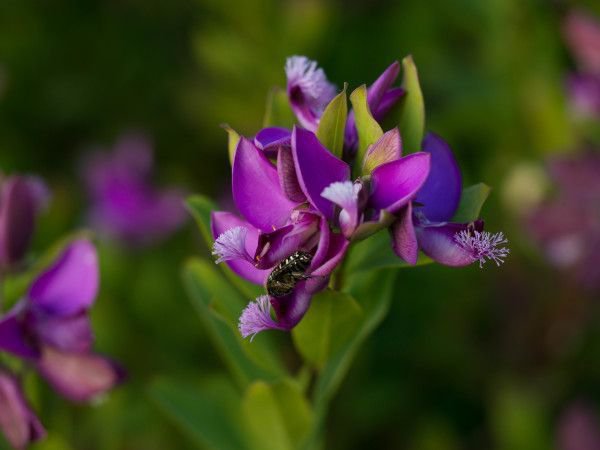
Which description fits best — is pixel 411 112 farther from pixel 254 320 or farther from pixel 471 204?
pixel 254 320

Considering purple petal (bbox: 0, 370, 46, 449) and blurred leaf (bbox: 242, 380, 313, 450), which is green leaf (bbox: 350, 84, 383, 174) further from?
purple petal (bbox: 0, 370, 46, 449)

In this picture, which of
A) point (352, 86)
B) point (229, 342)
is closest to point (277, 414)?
point (229, 342)

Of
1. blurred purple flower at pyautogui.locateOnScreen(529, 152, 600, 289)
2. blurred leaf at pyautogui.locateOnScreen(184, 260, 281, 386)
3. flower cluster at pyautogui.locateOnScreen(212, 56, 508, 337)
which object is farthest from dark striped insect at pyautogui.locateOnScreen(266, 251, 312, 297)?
blurred purple flower at pyautogui.locateOnScreen(529, 152, 600, 289)

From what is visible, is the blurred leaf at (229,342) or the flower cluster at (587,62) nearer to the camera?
the blurred leaf at (229,342)

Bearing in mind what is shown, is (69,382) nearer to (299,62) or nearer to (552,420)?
(299,62)

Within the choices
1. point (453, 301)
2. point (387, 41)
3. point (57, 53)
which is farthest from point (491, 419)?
point (57, 53)

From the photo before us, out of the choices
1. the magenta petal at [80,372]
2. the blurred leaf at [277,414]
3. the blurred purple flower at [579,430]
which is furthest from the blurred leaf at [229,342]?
the blurred purple flower at [579,430]

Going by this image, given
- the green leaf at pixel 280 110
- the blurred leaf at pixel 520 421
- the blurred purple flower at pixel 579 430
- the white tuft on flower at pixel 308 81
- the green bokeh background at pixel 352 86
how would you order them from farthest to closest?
the green bokeh background at pixel 352 86, the blurred leaf at pixel 520 421, the blurred purple flower at pixel 579 430, the green leaf at pixel 280 110, the white tuft on flower at pixel 308 81

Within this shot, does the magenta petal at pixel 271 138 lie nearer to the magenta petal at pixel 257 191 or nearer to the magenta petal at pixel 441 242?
the magenta petal at pixel 257 191
